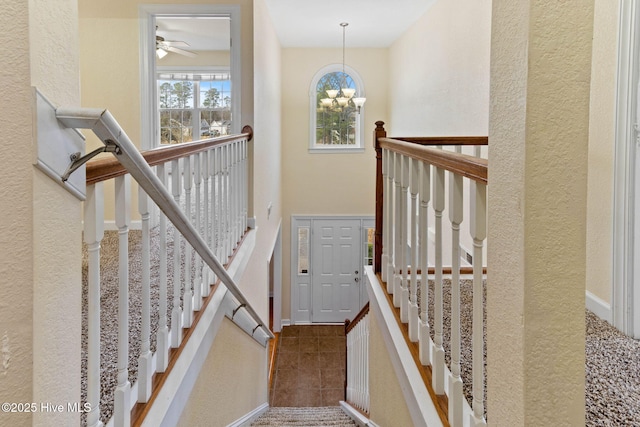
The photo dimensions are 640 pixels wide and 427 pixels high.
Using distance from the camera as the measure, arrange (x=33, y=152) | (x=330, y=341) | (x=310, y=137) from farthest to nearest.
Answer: (x=310, y=137), (x=330, y=341), (x=33, y=152)

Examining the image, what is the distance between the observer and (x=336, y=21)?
618cm

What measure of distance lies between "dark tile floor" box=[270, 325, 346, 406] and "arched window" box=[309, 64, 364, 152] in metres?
3.23

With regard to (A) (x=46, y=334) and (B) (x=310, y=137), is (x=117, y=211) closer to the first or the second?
(A) (x=46, y=334)

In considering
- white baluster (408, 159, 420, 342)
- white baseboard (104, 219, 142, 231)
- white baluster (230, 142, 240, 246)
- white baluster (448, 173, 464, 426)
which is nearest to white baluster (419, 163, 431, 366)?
white baluster (408, 159, 420, 342)

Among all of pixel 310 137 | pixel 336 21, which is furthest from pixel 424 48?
pixel 310 137

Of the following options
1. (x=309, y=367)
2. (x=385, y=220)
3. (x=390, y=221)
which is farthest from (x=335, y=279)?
(x=390, y=221)

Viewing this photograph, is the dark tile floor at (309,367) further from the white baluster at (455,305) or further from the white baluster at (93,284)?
the white baluster at (93,284)

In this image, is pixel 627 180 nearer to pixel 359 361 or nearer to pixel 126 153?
pixel 126 153

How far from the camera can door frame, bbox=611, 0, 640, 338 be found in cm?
187

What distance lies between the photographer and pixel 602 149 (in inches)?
82.1

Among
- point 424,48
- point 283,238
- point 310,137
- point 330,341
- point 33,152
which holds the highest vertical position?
point 424,48

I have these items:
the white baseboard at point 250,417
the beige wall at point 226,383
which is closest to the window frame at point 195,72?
the beige wall at point 226,383

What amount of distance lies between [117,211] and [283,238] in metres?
6.92

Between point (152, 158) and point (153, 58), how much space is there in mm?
2867
